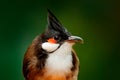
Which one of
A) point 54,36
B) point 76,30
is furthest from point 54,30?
point 76,30

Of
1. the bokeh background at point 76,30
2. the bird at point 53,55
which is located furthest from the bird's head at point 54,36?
the bokeh background at point 76,30

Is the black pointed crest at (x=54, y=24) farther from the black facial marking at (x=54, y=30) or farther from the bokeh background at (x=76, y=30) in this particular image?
the bokeh background at (x=76, y=30)

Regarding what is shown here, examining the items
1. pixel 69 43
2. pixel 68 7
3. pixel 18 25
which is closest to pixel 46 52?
pixel 69 43

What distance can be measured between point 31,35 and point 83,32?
0.23 m

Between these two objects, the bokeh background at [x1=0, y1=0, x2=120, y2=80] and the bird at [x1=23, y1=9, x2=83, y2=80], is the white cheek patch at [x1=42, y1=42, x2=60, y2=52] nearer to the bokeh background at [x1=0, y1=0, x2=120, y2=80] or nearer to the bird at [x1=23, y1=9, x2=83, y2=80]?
the bird at [x1=23, y1=9, x2=83, y2=80]

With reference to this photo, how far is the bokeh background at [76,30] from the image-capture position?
1397 millimetres

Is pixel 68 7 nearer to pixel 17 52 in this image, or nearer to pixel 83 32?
pixel 83 32

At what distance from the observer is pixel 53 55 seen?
1.11 metres

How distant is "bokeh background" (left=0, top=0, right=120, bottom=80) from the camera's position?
1.40 m

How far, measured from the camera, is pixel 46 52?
43.8 inches

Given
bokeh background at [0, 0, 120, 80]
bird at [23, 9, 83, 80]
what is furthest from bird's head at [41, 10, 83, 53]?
bokeh background at [0, 0, 120, 80]

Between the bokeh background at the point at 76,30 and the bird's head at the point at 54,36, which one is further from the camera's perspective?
the bokeh background at the point at 76,30

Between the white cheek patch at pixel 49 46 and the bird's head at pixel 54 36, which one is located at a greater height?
the bird's head at pixel 54 36

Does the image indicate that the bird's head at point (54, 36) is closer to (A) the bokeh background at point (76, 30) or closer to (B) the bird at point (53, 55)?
(B) the bird at point (53, 55)
